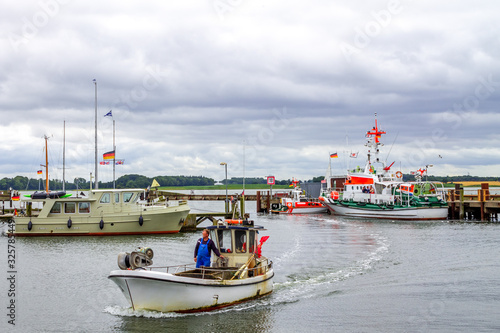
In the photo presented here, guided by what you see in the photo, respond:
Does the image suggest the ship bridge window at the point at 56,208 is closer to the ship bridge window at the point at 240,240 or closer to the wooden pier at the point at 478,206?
the ship bridge window at the point at 240,240

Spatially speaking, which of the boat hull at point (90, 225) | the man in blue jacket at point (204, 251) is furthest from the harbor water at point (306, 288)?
the man in blue jacket at point (204, 251)

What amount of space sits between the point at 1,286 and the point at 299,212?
179 feet

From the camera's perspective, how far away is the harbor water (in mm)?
17422

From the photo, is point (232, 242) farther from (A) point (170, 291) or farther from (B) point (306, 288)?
(B) point (306, 288)

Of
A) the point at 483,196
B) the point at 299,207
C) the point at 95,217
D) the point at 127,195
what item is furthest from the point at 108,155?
the point at 483,196

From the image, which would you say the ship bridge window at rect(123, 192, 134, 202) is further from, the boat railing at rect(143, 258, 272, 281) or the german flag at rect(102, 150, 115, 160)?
the boat railing at rect(143, 258, 272, 281)

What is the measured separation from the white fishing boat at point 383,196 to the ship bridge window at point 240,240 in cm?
4275

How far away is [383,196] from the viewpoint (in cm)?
6550

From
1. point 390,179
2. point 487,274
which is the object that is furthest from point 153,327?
point 390,179

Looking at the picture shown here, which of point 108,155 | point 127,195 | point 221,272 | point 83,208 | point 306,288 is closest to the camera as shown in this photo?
point 221,272

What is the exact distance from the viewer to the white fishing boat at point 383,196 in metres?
60.5

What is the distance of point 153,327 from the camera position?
16.9 metres

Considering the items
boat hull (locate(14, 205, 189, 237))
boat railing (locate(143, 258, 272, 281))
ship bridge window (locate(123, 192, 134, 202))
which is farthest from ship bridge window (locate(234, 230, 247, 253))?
ship bridge window (locate(123, 192, 134, 202))

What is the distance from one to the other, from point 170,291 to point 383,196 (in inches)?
2016
